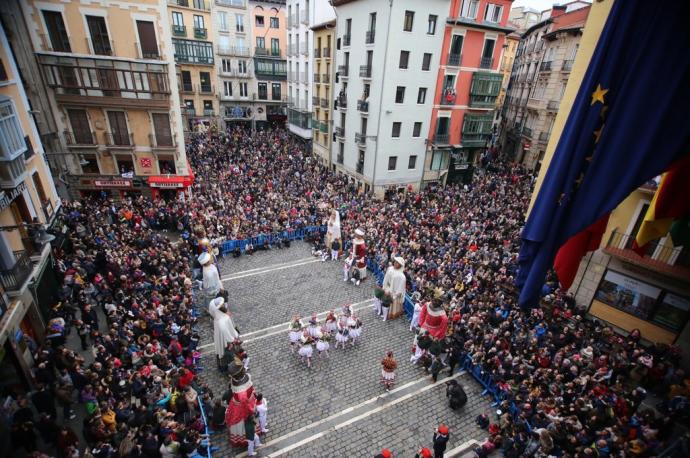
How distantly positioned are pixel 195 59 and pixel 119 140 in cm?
2352

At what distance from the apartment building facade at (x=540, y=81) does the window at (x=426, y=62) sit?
14.5 meters

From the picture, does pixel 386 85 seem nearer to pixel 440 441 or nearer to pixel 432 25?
pixel 432 25

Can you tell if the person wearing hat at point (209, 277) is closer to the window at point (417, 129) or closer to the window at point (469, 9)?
the window at point (417, 129)

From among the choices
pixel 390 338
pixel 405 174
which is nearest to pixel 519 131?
pixel 405 174

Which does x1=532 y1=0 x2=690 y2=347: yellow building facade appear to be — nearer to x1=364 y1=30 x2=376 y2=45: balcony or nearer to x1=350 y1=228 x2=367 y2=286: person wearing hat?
x1=350 y1=228 x2=367 y2=286: person wearing hat

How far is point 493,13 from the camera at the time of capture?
1049 inches

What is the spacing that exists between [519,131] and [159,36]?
36.9 m

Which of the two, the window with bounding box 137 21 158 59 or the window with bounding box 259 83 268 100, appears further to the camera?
the window with bounding box 259 83 268 100

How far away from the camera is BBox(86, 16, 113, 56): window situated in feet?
66.1

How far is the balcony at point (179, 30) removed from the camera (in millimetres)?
38812

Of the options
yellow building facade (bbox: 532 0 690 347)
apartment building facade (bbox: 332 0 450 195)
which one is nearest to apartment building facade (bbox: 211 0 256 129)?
apartment building facade (bbox: 332 0 450 195)

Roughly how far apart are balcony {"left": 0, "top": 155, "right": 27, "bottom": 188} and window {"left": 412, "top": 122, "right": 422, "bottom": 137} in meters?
24.2

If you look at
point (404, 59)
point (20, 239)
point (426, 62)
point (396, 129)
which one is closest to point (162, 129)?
point (20, 239)

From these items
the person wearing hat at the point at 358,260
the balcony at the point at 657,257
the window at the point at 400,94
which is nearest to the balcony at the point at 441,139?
the window at the point at 400,94
